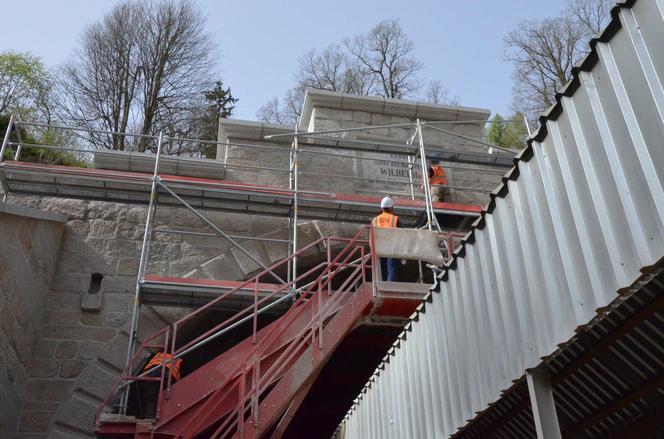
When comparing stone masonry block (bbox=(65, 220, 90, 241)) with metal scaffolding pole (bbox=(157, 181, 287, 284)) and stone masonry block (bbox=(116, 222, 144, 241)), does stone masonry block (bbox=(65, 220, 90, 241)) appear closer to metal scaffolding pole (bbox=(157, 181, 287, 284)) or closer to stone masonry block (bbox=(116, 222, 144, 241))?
stone masonry block (bbox=(116, 222, 144, 241))

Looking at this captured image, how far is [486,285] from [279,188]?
323 inches

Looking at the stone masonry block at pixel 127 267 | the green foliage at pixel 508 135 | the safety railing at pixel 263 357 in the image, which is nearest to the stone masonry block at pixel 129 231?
the stone masonry block at pixel 127 267

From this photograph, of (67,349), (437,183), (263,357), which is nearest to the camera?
(263,357)

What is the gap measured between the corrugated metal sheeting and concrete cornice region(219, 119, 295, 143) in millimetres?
8488

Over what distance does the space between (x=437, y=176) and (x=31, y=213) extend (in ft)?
25.0

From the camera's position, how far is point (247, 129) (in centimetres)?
1423

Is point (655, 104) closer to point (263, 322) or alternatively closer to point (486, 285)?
point (486, 285)

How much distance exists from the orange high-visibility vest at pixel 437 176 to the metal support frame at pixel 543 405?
9368 mm

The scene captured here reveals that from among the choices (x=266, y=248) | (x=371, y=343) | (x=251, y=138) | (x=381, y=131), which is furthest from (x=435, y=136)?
(x=371, y=343)

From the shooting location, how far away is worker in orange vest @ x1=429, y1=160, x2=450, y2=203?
14.0 metres

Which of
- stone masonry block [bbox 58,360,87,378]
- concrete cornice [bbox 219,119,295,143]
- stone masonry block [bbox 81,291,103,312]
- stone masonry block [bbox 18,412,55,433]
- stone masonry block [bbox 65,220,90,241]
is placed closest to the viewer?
stone masonry block [bbox 18,412,55,433]

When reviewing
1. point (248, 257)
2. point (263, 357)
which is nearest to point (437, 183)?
point (248, 257)

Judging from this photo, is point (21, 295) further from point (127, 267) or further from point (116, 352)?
point (127, 267)

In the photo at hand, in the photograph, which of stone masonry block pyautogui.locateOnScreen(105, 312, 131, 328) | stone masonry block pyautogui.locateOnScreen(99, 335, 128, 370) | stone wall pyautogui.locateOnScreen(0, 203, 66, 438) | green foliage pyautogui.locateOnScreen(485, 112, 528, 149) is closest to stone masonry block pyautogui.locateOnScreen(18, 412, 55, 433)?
stone wall pyautogui.locateOnScreen(0, 203, 66, 438)
